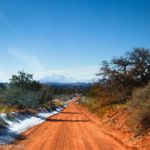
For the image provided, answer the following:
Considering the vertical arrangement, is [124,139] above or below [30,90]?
below

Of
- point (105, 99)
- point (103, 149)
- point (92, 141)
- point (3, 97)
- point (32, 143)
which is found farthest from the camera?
point (3, 97)

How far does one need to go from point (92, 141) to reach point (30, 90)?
38185 mm

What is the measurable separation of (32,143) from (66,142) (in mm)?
2178

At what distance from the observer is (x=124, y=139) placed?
21.0 meters

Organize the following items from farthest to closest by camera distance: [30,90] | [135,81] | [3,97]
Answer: [30,90]
[3,97]
[135,81]

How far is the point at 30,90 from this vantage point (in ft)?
187

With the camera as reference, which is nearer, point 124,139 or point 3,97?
point 124,139

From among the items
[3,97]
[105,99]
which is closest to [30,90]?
[3,97]

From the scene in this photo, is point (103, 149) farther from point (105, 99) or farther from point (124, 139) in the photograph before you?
point (105, 99)

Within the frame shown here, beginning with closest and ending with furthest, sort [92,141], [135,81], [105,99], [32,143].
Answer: [32,143], [92,141], [135,81], [105,99]

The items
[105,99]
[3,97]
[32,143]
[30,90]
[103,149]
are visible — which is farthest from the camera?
[30,90]

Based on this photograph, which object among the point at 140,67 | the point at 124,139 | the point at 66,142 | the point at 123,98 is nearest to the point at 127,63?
the point at 140,67

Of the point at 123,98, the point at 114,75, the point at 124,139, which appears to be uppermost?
the point at 114,75

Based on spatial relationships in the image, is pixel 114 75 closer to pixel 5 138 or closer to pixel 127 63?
pixel 127 63
